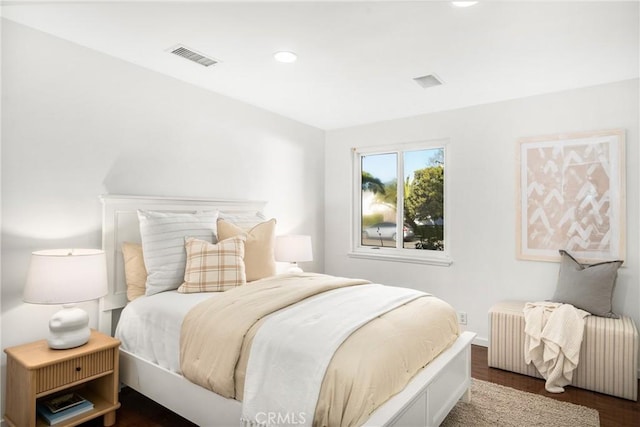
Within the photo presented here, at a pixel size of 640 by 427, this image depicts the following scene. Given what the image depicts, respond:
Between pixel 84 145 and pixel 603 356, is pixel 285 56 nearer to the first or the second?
pixel 84 145

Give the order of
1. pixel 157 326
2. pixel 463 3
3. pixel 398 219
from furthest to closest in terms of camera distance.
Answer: pixel 398 219
pixel 157 326
pixel 463 3

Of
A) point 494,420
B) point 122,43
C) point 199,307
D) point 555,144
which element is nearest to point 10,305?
point 199,307

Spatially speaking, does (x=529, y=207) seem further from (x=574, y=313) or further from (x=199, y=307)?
(x=199, y=307)

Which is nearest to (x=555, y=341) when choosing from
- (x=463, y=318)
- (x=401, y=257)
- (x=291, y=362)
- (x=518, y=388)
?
(x=518, y=388)

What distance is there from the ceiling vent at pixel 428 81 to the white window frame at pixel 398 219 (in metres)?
0.94

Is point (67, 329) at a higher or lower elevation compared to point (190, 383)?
higher

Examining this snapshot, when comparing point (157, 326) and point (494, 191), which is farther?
point (494, 191)

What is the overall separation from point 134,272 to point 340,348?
1683 mm

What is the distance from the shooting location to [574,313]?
280 centimetres

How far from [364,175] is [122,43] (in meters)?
3.00

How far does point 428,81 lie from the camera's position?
3.12m

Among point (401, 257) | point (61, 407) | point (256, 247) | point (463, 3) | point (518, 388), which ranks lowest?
point (518, 388)

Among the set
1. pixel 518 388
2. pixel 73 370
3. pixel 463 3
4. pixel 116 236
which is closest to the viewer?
pixel 463 3

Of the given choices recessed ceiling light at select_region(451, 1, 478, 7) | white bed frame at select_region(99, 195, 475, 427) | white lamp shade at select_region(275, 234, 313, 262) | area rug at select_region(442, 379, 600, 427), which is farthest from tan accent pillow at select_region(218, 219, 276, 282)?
recessed ceiling light at select_region(451, 1, 478, 7)
